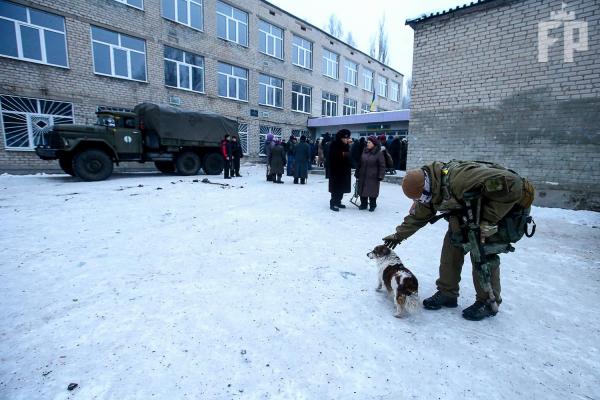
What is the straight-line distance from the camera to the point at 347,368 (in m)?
1.74

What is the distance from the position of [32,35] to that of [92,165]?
7.38m

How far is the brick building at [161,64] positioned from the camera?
11.5 m

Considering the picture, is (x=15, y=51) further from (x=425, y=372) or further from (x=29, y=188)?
(x=425, y=372)

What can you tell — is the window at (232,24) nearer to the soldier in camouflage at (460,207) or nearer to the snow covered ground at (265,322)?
the snow covered ground at (265,322)

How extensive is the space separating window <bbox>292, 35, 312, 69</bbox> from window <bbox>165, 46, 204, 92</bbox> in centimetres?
803

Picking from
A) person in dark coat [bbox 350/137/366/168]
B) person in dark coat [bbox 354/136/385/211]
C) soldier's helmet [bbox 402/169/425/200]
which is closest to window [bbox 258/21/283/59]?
person in dark coat [bbox 350/137/366/168]

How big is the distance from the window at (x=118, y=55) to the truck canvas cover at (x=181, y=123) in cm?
478

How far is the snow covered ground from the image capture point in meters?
1.62

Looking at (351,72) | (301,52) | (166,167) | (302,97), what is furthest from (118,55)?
(351,72)

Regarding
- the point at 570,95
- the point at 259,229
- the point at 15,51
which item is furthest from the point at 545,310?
the point at 15,51

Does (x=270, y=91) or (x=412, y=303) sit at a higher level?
(x=270, y=91)

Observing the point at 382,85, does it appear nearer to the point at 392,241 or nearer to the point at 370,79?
the point at 370,79

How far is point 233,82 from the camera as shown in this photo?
18719 millimetres

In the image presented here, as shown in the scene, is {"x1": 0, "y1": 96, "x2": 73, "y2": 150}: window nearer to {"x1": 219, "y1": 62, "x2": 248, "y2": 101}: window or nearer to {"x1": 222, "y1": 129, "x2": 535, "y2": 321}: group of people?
{"x1": 219, "y1": 62, "x2": 248, "y2": 101}: window
